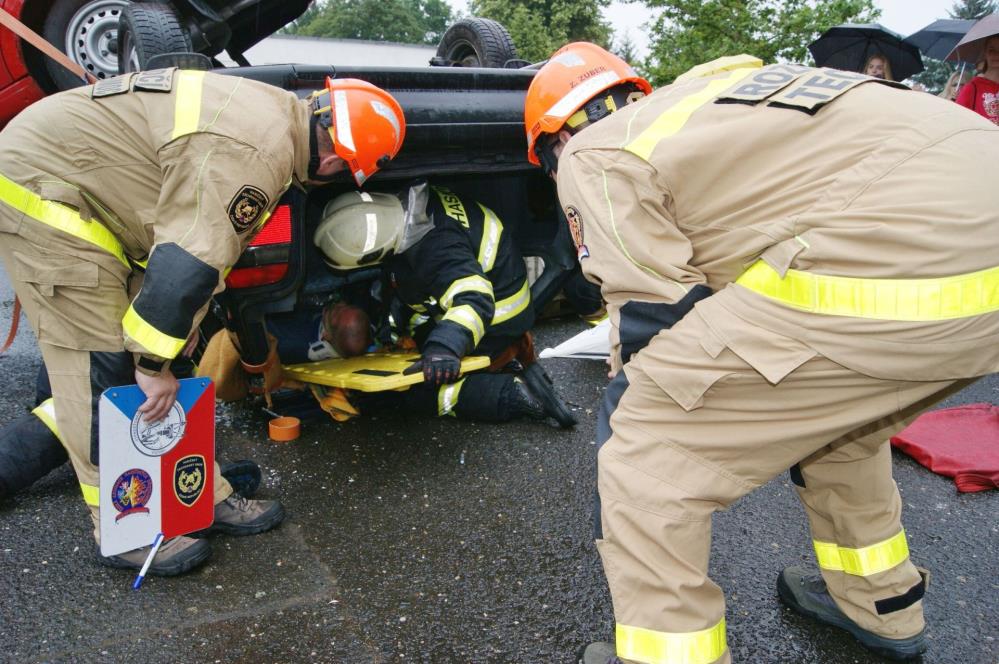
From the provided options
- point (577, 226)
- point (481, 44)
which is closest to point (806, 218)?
point (577, 226)

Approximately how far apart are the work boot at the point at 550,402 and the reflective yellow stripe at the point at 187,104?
5.84 feet

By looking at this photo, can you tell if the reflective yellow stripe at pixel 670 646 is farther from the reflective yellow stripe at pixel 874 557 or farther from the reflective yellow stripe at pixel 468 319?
the reflective yellow stripe at pixel 468 319

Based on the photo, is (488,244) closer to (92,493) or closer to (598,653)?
(92,493)

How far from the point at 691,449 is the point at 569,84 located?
1.24 meters

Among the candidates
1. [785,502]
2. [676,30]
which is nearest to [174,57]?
[785,502]

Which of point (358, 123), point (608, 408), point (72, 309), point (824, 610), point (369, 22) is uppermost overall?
point (358, 123)

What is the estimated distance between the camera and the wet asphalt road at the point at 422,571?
79.5 inches

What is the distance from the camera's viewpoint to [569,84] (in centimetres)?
229

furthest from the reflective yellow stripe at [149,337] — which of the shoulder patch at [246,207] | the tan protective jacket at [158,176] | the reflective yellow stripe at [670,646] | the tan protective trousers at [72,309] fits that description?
the reflective yellow stripe at [670,646]

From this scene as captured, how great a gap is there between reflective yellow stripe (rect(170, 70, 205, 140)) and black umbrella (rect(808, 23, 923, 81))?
3.86 m

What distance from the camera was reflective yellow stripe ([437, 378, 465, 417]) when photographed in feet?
11.0

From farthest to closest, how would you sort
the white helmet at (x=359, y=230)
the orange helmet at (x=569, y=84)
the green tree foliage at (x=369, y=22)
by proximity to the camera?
the green tree foliage at (x=369, y=22)
the white helmet at (x=359, y=230)
the orange helmet at (x=569, y=84)

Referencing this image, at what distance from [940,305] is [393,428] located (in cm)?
239

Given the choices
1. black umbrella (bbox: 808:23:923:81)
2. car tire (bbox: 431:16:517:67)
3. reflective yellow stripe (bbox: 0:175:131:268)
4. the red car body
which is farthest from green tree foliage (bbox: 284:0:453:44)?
reflective yellow stripe (bbox: 0:175:131:268)
